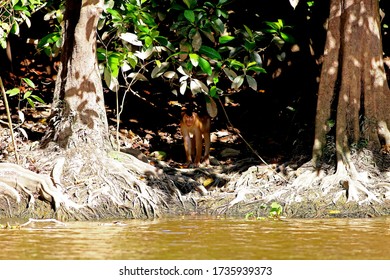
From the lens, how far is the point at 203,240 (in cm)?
809

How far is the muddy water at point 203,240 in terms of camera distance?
7133mm

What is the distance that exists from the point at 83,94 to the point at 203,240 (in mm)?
3688

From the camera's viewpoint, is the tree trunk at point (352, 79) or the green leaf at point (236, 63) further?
the green leaf at point (236, 63)

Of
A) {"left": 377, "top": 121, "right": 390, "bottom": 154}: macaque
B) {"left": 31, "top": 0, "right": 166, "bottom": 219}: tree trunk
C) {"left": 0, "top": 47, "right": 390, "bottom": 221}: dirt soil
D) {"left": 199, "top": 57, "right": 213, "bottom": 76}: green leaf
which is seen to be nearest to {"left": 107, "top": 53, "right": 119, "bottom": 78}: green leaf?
{"left": 31, "top": 0, "right": 166, "bottom": 219}: tree trunk

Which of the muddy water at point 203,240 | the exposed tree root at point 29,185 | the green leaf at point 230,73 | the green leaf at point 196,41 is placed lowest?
the muddy water at point 203,240

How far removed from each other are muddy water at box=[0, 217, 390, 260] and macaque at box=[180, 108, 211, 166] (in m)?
3.00

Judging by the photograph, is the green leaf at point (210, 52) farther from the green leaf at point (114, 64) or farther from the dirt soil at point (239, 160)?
the dirt soil at point (239, 160)

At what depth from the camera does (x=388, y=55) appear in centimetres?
1430

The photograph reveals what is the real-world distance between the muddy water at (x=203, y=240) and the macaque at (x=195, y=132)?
3001 millimetres

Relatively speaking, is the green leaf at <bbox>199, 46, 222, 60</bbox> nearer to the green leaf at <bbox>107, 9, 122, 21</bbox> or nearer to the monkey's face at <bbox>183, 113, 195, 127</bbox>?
the green leaf at <bbox>107, 9, 122, 21</bbox>

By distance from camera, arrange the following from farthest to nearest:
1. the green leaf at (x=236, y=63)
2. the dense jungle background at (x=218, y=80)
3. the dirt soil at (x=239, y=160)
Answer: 1. the dense jungle background at (x=218, y=80)
2. the green leaf at (x=236, y=63)
3. the dirt soil at (x=239, y=160)

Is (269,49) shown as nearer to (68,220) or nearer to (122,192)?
(122,192)

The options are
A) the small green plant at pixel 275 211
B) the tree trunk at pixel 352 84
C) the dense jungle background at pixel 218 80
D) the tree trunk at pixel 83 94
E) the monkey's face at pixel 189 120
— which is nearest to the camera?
the small green plant at pixel 275 211

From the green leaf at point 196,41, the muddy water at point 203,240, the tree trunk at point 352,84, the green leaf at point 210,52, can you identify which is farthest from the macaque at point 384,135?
the green leaf at point 196,41
